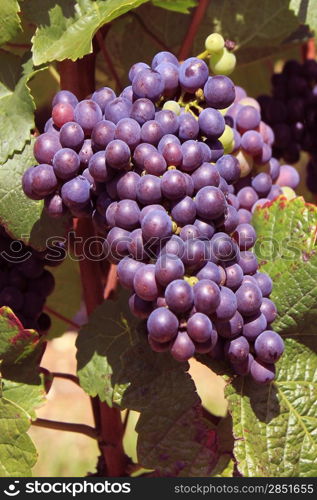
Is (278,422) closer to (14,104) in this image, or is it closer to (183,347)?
(183,347)

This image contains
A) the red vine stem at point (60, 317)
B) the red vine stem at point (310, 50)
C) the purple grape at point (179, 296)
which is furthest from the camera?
the red vine stem at point (310, 50)

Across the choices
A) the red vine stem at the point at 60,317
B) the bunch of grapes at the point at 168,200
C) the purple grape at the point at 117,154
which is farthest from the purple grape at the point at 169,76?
the red vine stem at the point at 60,317

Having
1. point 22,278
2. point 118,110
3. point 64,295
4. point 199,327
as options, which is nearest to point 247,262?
point 199,327

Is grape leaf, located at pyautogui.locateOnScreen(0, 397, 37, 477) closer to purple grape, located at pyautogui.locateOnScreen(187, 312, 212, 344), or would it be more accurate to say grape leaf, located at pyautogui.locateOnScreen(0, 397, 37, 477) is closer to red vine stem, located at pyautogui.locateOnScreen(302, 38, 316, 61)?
purple grape, located at pyautogui.locateOnScreen(187, 312, 212, 344)

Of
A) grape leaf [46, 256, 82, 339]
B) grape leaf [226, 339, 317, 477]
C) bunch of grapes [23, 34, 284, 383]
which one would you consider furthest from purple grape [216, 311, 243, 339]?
grape leaf [46, 256, 82, 339]

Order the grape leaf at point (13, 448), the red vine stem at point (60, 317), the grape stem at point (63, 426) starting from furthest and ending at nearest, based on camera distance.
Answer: the red vine stem at point (60, 317) → the grape stem at point (63, 426) → the grape leaf at point (13, 448)

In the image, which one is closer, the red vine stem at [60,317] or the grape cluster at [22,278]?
the grape cluster at [22,278]

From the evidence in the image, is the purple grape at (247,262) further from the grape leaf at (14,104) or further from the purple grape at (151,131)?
the grape leaf at (14,104)
